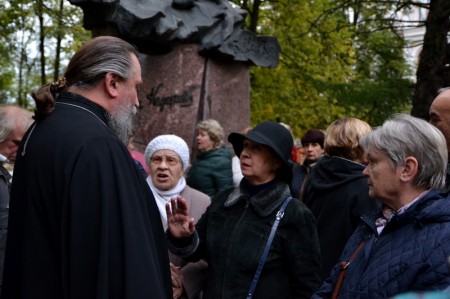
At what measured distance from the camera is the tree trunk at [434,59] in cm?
793

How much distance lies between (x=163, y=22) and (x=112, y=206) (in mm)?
5596

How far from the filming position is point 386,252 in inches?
113

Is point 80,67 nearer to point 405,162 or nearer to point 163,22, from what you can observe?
point 405,162

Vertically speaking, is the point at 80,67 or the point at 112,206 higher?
the point at 80,67

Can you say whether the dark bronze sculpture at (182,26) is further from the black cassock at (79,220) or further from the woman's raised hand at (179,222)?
the black cassock at (79,220)

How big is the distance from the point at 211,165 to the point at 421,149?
377 centimetres

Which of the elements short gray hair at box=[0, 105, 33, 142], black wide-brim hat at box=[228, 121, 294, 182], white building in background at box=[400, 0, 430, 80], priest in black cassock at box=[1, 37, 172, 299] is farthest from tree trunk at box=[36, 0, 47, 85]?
priest in black cassock at box=[1, 37, 172, 299]

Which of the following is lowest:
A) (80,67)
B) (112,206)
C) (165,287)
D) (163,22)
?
(165,287)

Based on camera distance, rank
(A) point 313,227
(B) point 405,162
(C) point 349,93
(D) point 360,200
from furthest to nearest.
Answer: (C) point 349,93 < (D) point 360,200 < (A) point 313,227 < (B) point 405,162

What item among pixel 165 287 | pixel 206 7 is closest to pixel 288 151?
pixel 165 287

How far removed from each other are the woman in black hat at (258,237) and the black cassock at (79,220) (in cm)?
98

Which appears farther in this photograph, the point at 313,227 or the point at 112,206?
the point at 313,227

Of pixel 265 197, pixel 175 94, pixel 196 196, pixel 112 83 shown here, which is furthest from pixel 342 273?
pixel 175 94

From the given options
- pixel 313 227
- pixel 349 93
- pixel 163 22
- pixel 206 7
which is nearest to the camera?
pixel 313 227
